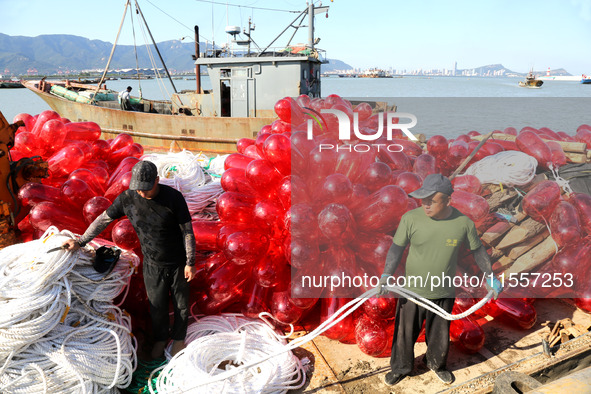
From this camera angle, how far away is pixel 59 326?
2738 millimetres

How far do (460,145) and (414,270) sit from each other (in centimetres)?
246

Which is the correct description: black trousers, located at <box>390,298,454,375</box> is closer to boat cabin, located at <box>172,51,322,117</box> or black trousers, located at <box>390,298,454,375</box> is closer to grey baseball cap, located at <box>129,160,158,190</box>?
grey baseball cap, located at <box>129,160,158,190</box>

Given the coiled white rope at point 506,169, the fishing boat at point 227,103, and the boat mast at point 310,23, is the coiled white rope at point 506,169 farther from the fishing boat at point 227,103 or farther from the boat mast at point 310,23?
the boat mast at point 310,23

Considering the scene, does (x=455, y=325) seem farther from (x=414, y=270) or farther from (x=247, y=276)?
(x=247, y=276)

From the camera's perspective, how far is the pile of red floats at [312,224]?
3.12m

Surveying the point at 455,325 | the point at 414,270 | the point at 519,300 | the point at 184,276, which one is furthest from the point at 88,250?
the point at 519,300

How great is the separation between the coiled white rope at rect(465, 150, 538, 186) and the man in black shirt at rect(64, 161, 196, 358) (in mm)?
3287

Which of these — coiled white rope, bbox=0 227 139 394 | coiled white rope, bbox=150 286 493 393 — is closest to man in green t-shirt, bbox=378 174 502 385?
coiled white rope, bbox=150 286 493 393

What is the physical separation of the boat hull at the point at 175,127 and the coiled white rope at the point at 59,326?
9.49 meters

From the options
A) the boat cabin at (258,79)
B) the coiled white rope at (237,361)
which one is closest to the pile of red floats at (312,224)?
the coiled white rope at (237,361)

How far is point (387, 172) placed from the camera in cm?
348

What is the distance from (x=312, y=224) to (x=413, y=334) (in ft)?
3.80

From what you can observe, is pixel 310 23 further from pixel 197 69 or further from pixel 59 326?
pixel 59 326

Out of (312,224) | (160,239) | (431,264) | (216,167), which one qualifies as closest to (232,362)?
(160,239)
